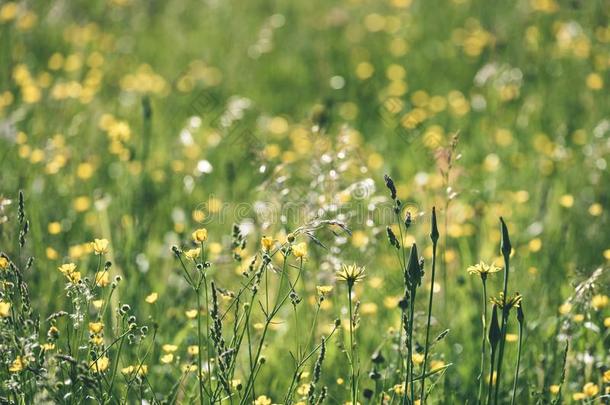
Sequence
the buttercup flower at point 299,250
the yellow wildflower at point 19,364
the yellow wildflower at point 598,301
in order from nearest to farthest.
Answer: the yellow wildflower at point 19,364 → the buttercup flower at point 299,250 → the yellow wildflower at point 598,301

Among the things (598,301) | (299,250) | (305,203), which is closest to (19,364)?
(299,250)

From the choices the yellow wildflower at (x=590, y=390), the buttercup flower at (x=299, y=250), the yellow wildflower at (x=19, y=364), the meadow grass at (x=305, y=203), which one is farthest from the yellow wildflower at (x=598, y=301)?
the yellow wildflower at (x=19, y=364)

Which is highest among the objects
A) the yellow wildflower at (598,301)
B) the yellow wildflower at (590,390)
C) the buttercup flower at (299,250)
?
the buttercup flower at (299,250)

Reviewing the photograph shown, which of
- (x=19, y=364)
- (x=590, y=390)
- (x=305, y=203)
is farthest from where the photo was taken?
(x=305, y=203)

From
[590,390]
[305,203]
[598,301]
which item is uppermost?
[305,203]

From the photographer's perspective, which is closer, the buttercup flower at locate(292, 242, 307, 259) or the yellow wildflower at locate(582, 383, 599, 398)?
the buttercup flower at locate(292, 242, 307, 259)

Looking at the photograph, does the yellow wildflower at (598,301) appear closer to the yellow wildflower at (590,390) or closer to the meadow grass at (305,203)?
the meadow grass at (305,203)

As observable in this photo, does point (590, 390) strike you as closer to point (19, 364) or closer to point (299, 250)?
point (299, 250)

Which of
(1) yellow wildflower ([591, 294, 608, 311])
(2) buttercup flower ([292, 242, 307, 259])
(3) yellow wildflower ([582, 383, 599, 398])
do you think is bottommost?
(3) yellow wildflower ([582, 383, 599, 398])

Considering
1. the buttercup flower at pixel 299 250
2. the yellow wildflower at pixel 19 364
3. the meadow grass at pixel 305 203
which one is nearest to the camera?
the yellow wildflower at pixel 19 364

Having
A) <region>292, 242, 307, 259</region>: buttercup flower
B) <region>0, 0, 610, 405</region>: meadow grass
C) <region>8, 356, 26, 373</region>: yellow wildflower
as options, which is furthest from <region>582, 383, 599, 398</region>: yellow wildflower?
<region>8, 356, 26, 373</region>: yellow wildflower

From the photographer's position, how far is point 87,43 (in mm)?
A: 5090

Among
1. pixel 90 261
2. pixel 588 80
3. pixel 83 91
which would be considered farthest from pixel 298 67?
pixel 90 261

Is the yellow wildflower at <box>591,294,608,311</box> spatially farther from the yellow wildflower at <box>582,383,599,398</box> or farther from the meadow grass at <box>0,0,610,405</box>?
the yellow wildflower at <box>582,383,599,398</box>
